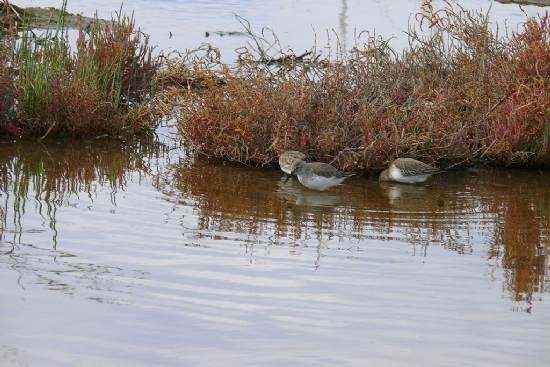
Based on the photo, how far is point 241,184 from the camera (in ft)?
31.4

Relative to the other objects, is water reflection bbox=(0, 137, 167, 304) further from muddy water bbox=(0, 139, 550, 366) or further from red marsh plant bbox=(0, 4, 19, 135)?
red marsh plant bbox=(0, 4, 19, 135)

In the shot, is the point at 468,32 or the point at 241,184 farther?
the point at 468,32

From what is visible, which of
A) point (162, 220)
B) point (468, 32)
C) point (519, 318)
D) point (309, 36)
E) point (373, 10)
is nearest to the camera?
point (519, 318)

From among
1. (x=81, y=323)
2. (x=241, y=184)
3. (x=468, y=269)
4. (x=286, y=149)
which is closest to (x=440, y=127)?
(x=286, y=149)

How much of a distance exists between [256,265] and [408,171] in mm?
3530

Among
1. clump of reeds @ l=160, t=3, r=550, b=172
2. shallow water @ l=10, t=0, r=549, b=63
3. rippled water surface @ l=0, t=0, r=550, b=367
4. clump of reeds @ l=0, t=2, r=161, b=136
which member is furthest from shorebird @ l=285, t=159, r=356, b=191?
shallow water @ l=10, t=0, r=549, b=63

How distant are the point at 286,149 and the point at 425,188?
1.68 meters

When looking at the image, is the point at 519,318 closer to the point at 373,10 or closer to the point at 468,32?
the point at 468,32

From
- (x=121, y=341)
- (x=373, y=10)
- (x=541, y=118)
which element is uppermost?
(x=373, y=10)

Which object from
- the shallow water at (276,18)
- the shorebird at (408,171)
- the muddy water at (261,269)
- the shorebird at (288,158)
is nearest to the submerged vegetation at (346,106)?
the shorebird at (288,158)

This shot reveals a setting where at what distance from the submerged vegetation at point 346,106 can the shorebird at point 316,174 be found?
30.9 inches

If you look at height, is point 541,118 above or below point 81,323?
above

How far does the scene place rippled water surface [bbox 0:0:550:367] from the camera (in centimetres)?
519

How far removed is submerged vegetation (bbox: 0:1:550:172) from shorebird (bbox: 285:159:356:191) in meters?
0.78
